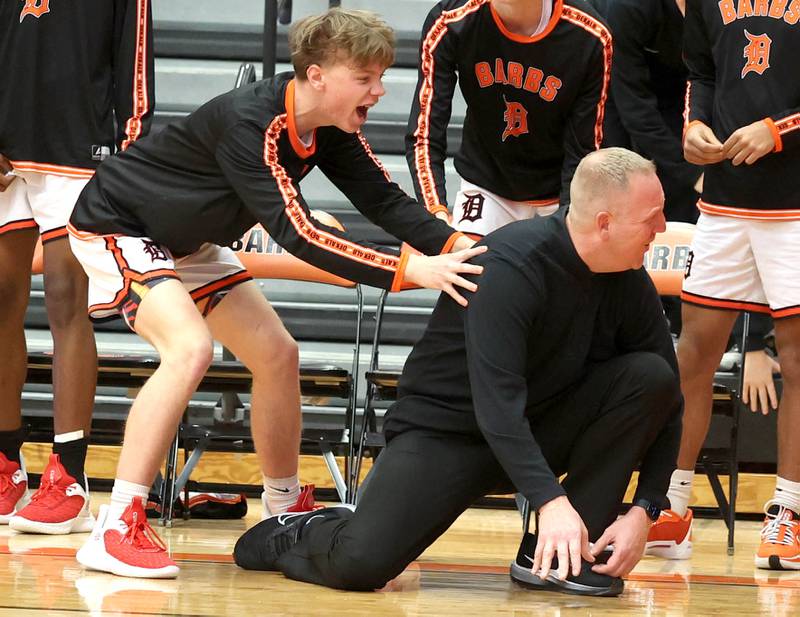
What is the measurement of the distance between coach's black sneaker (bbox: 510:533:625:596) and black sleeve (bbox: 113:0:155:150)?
1.80 metres

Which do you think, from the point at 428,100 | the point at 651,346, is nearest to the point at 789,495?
the point at 651,346

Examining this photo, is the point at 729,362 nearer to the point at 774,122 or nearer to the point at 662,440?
the point at 774,122

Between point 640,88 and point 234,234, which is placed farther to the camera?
point 640,88

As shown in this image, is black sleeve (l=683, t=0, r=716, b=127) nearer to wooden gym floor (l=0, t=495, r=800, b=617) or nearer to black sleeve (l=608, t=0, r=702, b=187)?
black sleeve (l=608, t=0, r=702, b=187)

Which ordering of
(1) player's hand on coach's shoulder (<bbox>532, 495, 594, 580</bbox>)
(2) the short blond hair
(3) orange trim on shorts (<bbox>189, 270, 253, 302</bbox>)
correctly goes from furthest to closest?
(3) orange trim on shorts (<bbox>189, 270, 253, 302</bbox>), (2) the short blond hair, (1) player's hand on coach's shoulder (<bbox>532, 495, 594, 580</bbox>)

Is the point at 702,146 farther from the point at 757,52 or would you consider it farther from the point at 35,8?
the point at 35,8

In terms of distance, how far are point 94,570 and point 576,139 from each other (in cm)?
195

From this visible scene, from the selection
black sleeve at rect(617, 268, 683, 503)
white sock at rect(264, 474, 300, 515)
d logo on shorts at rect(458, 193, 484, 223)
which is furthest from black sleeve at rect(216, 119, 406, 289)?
d logo on shorts at rect(458, 193, 484, 223)

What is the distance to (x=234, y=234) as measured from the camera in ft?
11.3

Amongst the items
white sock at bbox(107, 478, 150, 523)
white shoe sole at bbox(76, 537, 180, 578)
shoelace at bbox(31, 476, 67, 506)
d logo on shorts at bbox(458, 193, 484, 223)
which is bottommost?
shoelace at bbox(31, 476, 67, 506)

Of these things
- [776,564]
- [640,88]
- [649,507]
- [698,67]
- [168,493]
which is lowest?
[168,493]

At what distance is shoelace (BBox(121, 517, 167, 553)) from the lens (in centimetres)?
309

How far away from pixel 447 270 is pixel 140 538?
3.21 feet

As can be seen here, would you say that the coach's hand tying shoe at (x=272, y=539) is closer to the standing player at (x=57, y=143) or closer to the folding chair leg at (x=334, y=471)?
the standing player at (x=57, y=143)
